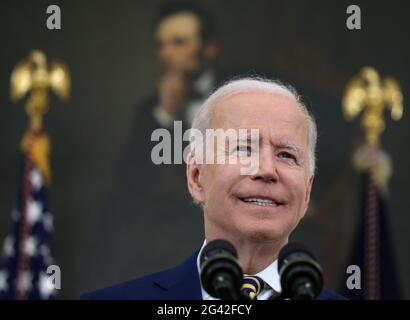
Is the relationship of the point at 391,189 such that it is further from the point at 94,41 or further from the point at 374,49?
the point at 94,41

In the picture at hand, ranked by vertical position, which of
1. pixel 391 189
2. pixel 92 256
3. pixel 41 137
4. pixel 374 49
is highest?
pixel 374 49

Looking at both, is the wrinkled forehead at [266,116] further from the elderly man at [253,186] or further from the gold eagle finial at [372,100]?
the gold eagle finial at [372,100]

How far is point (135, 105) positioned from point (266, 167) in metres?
6.64

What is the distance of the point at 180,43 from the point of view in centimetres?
902

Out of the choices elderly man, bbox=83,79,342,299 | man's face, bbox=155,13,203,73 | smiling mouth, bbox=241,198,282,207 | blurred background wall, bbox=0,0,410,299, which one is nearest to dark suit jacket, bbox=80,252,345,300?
elderly man, bbox=83,79,342,299

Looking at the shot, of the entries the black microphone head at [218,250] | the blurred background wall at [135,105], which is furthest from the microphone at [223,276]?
the blurred background wall at [135,105]

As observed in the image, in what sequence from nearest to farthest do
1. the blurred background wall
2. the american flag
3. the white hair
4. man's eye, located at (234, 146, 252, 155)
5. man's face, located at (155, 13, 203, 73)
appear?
man's eye, located at (234, 146, 252, 155), the white hair, the american flag, the blurred background wall, man's face, located at (155, 13, 203, 73)

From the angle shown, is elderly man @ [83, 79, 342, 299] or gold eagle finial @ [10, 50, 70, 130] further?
gold eagle finial @ [10, 50, 70, 130]

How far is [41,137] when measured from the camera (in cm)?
868

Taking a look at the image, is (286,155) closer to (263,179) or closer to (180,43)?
(263,179)

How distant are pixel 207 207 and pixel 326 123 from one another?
645 centimetres

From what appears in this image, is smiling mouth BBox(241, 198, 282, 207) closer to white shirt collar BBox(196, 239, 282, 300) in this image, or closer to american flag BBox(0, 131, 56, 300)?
white shirt collar BBox(196, 239, 282, 300)

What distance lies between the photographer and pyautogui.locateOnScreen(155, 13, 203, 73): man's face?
8.97m
